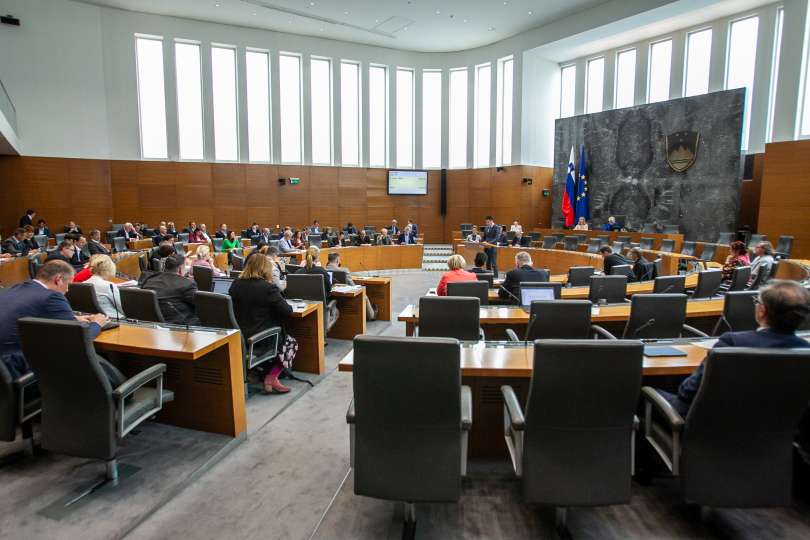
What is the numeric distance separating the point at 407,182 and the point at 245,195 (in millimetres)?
5808

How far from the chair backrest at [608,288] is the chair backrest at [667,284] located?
0.35m

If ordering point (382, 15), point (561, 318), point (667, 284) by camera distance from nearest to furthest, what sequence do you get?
1. point (561, 318)
2. point (667, 284)
3. point (382, 15)

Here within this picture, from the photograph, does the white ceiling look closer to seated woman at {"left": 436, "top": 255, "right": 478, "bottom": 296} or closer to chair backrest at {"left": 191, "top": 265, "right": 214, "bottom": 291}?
chair backrest at {"left": 191, "top": 265, "right": 214, "bottom": 291}

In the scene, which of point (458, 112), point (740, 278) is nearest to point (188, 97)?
point (458, 112)

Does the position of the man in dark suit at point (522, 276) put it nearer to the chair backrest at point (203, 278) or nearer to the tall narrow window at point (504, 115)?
the chair backrest at point (203, 278)

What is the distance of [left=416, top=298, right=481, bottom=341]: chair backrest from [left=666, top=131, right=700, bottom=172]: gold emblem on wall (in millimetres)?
12328

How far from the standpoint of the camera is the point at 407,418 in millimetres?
1901

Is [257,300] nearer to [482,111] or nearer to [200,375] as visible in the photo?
[200,375]

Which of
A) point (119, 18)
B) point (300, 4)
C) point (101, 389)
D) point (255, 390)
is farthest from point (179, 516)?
point (119, 18)

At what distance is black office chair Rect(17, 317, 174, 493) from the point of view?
218cm

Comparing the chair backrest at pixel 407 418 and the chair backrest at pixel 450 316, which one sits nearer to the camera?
the chair backrest at pixel 407 418

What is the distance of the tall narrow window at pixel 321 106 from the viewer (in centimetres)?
1633

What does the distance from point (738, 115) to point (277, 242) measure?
1171cm

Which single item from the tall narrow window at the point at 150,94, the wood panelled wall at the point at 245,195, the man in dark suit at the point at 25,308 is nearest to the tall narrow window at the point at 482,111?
the wood panelled wall at the point at 245,195
